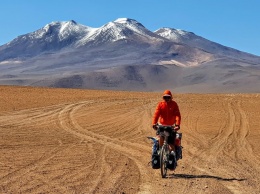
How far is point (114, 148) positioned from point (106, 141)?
5.80ft

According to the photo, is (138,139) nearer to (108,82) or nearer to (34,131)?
(34,131)

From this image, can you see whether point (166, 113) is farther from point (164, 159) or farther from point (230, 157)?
point (230, 157)

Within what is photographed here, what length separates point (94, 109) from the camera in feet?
101

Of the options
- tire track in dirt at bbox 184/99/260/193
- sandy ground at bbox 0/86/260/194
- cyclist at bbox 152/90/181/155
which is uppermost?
cyclist at bbox 152/90/181/155

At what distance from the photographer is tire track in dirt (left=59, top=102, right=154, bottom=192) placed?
1171cm

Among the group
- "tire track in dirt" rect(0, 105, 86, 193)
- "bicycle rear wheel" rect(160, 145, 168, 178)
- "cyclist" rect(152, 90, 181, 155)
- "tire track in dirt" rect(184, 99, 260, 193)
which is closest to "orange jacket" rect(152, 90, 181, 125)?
"cyclist" rect(152, 90, 181, 155)

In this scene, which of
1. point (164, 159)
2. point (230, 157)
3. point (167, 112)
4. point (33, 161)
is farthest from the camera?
point (230, 157)

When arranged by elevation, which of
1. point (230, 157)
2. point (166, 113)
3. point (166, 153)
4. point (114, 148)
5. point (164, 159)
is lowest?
point (230, 157)

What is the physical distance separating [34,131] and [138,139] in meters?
4.45

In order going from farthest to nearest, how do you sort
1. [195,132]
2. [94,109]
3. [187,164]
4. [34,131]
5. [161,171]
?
[94,109] < [195,132] < [34,131] < [187,164] < [161,171]

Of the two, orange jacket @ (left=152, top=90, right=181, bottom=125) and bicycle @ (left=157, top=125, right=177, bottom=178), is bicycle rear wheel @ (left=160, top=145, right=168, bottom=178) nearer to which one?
bicycle @ (left=157, top=125, right=177, bottom=178)

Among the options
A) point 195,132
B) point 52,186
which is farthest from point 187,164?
point 195,132

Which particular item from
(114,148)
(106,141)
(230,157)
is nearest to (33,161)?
(114,148)

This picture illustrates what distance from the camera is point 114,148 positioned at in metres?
16.2
